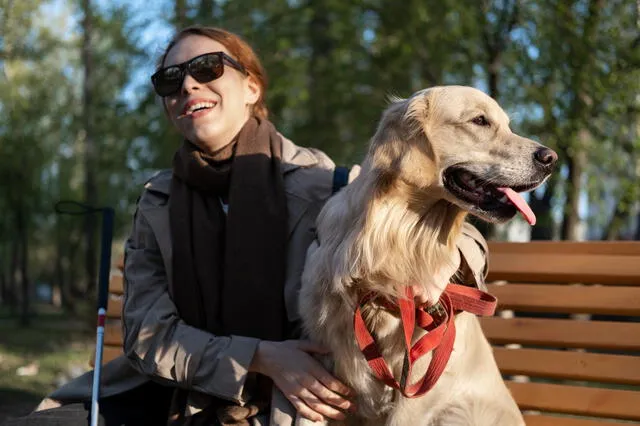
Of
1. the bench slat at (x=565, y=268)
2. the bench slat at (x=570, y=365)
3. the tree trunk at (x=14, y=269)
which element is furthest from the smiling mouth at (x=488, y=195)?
the tree trunk at (x=14, y=269)

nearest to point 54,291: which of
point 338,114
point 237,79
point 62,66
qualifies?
point 62,66

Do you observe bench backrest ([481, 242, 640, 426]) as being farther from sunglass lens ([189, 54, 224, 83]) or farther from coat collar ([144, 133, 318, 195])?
sunglass lens ([189, 54, 224, 83])

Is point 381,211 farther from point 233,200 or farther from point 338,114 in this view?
point 338,114

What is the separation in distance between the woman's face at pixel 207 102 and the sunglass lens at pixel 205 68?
0.02 m

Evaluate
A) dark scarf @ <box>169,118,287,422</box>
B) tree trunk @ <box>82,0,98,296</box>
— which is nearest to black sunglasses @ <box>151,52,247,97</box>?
dark scarf @ <box>169,118,287,422</box>

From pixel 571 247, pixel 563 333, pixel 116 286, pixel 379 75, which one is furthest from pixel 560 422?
pixel 379 75

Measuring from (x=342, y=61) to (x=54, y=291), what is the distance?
44.3 meters

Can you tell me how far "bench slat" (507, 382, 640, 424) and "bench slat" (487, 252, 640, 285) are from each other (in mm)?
447

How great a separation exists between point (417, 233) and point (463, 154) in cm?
31

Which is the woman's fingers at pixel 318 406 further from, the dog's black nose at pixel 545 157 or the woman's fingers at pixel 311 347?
the dog's black nose at pixel 545 157

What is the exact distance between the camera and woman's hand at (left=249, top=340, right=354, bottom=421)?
8.37ft

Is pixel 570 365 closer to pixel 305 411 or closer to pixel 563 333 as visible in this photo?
pixel 563 333

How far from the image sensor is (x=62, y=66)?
2245cm

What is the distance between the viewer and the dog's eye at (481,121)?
8.18 ft
